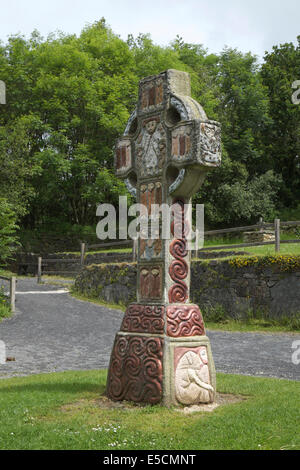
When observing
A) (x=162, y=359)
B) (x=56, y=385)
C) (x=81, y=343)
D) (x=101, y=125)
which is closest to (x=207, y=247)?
(x=81, y=343)

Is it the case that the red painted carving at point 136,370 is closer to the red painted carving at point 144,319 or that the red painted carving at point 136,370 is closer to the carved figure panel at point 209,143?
the red painted carving at point 144,319

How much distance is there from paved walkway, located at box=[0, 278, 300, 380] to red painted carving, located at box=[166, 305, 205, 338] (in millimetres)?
2382

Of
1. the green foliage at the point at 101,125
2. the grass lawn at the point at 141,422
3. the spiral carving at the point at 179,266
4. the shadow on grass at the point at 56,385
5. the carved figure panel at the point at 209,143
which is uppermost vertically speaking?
the green foliage at the point at 101,125

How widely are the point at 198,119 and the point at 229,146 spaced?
28258 mm

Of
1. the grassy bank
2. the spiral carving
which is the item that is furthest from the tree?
the spiral carving

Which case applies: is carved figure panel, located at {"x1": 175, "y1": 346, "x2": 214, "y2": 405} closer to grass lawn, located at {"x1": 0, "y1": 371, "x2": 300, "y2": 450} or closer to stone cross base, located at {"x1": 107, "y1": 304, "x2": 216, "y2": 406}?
stone cross base, located at {"x1": 107, "y1": 304, "x2": 216, "y2": 406}

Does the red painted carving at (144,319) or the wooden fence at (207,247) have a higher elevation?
the wooden fence at (207,247)

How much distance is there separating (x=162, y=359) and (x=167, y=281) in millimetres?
837

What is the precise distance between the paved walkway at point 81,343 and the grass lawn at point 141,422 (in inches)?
81.4

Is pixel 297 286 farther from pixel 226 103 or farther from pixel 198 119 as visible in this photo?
pixel 226 103

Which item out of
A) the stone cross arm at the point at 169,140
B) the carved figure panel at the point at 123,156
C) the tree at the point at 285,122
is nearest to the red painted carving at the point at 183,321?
the stone cross arm at the point at 169,140

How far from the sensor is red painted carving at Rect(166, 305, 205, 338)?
580cm

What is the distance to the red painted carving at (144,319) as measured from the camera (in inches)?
229

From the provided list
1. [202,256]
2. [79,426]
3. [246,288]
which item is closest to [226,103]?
[202,256]
